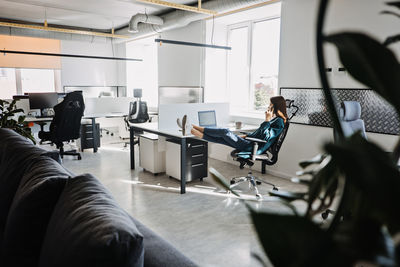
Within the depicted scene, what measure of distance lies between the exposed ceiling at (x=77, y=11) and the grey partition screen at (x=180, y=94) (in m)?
1.77

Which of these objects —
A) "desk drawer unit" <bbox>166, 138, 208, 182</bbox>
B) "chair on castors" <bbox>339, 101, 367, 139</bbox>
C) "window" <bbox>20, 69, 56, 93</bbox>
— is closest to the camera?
"chair on castors" <bbox>339, 101, 367, 139</bbox>

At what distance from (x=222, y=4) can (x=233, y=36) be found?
4.66 feet

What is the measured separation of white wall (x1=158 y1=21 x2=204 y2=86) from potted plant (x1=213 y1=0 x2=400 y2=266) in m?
6.39

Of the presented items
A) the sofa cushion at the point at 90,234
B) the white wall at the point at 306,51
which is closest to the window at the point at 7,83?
the white wall at the point at 306,51

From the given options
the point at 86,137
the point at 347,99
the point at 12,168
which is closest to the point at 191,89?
the point at 86,137

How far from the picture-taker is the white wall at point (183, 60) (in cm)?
666

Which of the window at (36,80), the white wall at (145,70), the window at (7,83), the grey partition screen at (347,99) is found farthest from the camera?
the white wall at (145,70)

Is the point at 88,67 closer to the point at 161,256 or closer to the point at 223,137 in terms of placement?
the point at 223,137

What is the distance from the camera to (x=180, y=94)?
22.2 ft

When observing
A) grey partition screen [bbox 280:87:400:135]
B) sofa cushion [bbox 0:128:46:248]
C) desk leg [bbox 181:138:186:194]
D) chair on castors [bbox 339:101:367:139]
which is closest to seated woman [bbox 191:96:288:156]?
desk leg [bbox 181:138:186:194]

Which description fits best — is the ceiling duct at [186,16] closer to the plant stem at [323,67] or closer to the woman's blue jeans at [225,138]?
the woman's blue jeans at [225,138]

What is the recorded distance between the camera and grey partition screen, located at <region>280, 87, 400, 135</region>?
381cm

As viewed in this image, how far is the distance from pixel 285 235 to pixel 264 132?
3699mm

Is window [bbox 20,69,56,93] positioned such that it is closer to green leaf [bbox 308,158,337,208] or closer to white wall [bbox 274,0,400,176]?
white wall [bbox 274,0,400,176]
